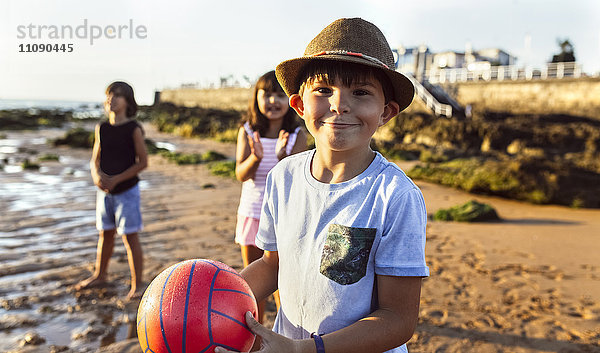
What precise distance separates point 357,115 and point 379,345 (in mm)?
834

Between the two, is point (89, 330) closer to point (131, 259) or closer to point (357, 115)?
point (131, 259)

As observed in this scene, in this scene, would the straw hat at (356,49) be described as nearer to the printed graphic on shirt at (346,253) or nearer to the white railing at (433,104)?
the printed graphic on shirt at (346,253)

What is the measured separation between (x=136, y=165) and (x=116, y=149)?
0.29 meters

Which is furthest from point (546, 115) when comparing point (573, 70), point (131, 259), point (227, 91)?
point (227, 91)

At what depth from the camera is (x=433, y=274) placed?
5.99 m

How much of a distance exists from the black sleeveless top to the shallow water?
1.41 meters

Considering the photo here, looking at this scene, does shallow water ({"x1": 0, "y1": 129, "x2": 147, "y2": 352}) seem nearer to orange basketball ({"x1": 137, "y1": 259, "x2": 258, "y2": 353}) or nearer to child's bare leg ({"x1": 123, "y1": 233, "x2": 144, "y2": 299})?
child's bare leg ({"x1": 123, "y1": 233, "x2": 144, "y2": 299})

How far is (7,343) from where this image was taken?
4172 mm

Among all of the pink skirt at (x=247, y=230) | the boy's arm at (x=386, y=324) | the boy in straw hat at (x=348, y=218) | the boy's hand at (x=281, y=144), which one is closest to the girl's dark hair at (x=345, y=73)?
the boy in straw hat at (x=348, y=218)

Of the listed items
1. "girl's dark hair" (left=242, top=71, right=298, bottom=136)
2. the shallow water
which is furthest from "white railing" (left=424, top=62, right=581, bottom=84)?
"girl's dark hair" (left=242, top=71, right=298, bottom=136)

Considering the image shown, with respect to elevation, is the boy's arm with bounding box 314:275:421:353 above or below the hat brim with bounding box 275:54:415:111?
below

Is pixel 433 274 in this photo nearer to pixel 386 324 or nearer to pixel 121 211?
pixel 121 211

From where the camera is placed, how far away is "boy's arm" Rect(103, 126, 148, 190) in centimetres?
494

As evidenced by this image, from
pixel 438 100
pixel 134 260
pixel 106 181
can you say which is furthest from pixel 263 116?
pixel 438 100
